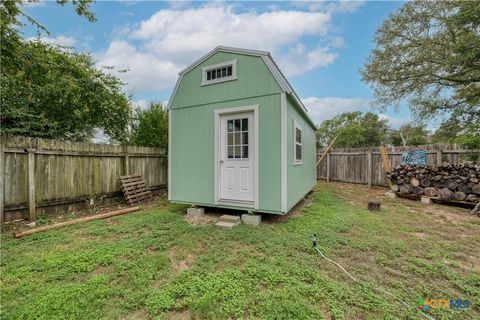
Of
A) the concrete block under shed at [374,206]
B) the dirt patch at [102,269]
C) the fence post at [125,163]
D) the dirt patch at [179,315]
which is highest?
the fence post at [125,163]

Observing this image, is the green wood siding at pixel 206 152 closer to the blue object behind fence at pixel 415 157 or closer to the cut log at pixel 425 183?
the cut log at pixel 425 183

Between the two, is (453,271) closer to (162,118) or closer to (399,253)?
(399,253)

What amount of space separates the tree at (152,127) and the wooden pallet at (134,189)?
1598 millimetres

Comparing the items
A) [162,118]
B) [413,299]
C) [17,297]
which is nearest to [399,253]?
[413,299]

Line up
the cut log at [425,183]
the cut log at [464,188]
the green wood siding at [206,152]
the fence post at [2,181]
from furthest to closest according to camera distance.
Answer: the cut log at [425,183], the cut log at [464,188], the green wood siding at [206,152], the fence post at [2,181]

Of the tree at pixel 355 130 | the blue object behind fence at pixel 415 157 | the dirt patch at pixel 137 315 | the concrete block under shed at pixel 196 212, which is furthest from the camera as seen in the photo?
the tree at pixel 355 130

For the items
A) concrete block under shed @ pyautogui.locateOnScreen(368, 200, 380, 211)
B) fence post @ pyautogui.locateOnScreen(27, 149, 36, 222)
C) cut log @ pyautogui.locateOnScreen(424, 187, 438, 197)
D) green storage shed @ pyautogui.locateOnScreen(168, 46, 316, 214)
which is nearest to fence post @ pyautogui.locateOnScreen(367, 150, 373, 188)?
cut log @ pyautogui.locateOnScreen(424, 187, 438, 197)

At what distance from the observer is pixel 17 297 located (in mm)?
2047

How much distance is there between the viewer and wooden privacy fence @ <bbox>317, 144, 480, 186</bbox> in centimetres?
676

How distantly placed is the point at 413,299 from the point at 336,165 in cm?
888

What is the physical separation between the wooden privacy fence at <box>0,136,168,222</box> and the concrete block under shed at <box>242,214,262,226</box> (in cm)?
417

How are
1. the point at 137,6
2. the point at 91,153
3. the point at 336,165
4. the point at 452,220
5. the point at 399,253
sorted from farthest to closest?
1. the point at 336,165
2. the point at 137,6
3. the point at 91,153
4. the point at 452,220
5. the point at 399,253

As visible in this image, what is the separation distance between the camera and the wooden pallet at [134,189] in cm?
602

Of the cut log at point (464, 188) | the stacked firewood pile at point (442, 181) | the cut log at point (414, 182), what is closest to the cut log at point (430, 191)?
the stacked firewood pile at point (442, 181)
